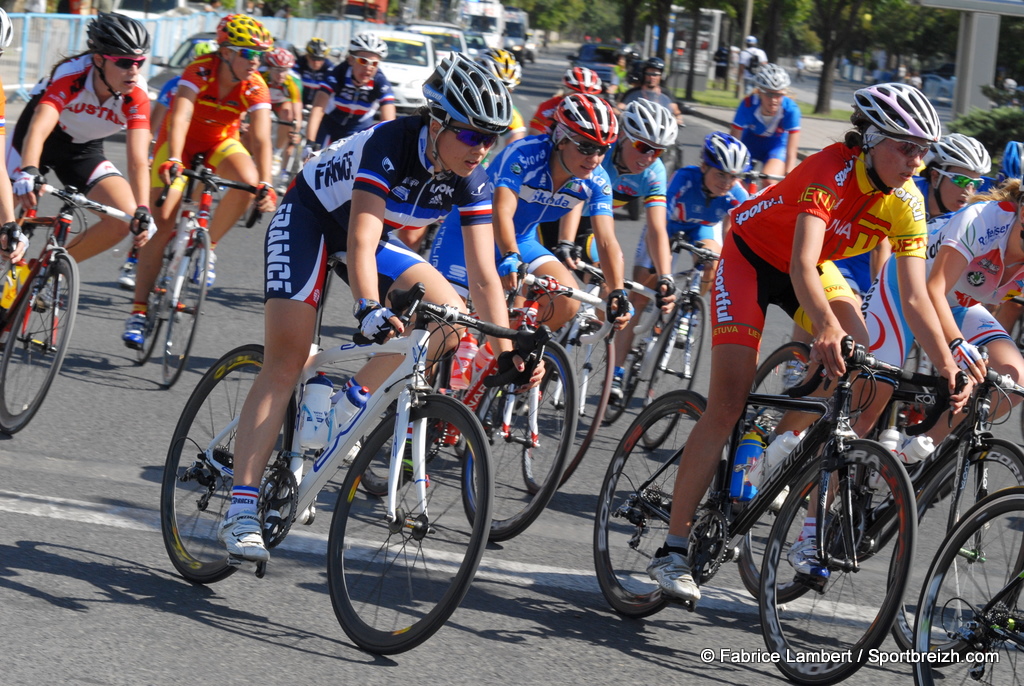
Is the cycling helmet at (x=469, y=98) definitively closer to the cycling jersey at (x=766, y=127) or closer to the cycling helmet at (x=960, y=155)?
the cycling helmet at (x=960, y=155)

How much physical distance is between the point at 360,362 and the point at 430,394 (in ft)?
2.18

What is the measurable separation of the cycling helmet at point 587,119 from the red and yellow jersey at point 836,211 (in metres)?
1.49

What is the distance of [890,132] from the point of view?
4531mm

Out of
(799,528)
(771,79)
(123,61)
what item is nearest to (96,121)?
(123,61)

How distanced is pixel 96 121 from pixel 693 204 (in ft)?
13.4

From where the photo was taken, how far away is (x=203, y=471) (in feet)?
15.9

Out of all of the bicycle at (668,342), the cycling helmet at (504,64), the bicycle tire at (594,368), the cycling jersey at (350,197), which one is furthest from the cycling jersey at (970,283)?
the cycling helmet at (504,64)

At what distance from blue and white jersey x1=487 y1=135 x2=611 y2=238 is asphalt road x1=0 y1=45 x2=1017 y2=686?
63.3 inches

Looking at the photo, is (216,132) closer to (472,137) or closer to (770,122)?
(472,137)

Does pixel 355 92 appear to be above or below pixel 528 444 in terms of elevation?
above

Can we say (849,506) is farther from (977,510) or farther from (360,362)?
(360,362)

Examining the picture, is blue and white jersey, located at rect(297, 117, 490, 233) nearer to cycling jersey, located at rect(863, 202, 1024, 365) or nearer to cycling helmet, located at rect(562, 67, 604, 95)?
cycling jersey, located at rect(863, 202, 1024, 365)

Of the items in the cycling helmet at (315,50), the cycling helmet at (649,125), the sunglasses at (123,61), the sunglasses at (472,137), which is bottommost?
the sunglasses at (472,137)

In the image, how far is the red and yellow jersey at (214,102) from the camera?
8312 mm
